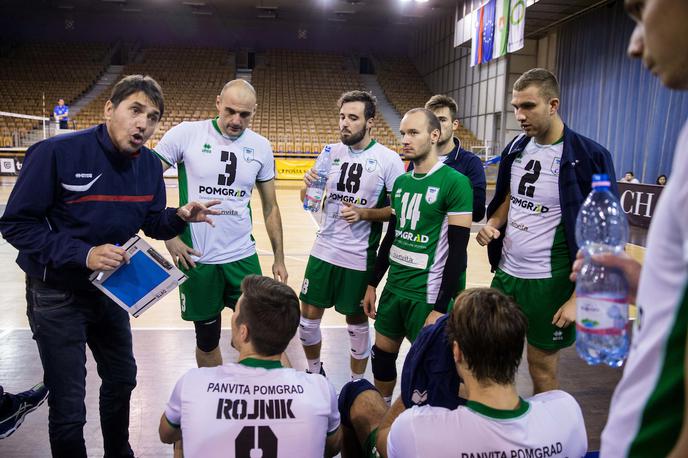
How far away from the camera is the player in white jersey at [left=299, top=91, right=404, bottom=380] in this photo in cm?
397

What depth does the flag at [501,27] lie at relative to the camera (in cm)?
1596

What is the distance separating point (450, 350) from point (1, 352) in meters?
4.10

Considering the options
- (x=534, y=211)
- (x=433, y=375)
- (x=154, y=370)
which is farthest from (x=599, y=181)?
(x=154, y=370)

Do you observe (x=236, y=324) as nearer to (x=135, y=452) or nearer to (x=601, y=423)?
(x=135, y=452)

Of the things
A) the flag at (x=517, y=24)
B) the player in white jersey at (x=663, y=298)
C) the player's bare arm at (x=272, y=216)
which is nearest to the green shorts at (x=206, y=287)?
the player's bare arm at (x=272, y=216)

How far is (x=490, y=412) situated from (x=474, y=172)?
2930 mm

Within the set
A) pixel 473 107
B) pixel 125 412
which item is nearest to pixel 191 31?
pixel 473 107

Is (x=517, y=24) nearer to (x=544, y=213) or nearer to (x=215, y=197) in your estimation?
(x=544, y=213)

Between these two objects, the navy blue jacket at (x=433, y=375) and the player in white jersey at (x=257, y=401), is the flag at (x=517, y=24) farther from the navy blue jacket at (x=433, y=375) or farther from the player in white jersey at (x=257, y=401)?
the player in white jersey at (x=257, y=401)

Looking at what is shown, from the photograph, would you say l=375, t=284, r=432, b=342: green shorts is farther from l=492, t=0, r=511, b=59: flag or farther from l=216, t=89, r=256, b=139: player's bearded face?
l=492, t=0, r=511, b=59: flag

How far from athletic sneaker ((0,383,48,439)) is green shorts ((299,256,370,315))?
1828 mm

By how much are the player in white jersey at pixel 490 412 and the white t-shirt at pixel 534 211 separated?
1.52 m

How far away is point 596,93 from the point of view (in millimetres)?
17078

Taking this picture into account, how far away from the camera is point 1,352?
14.7 ft
